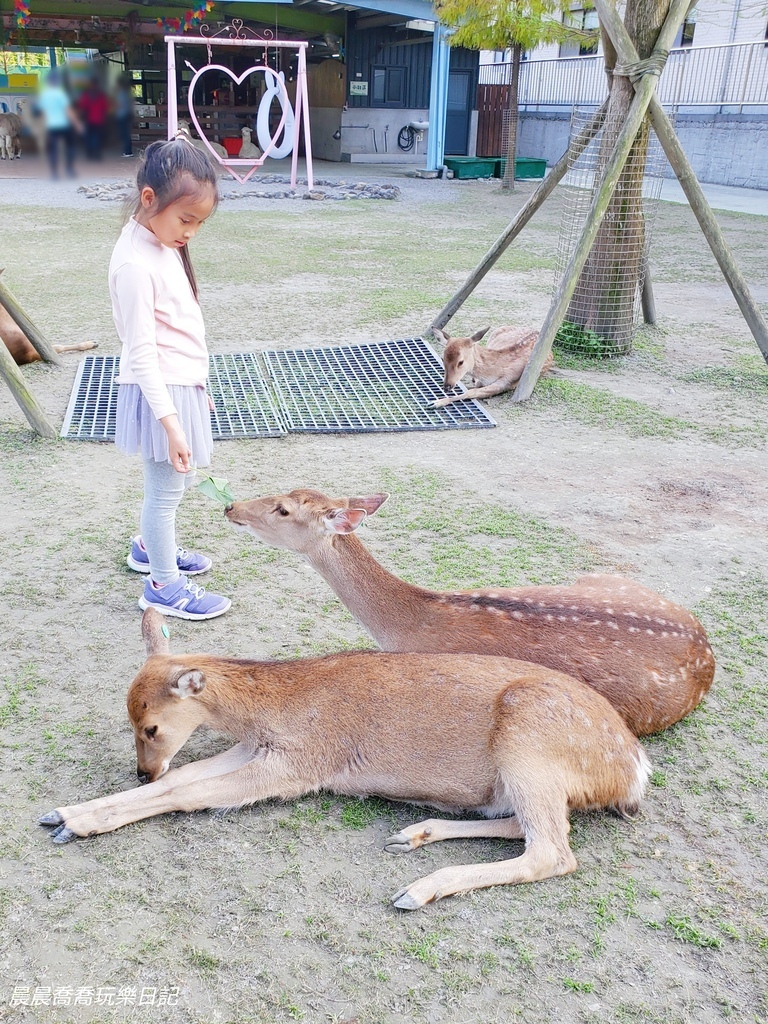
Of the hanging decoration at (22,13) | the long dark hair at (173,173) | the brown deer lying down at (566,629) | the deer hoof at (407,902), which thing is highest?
the hanging decoration at (22,13)

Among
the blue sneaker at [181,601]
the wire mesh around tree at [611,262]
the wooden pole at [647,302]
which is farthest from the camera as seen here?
the wooden pole at [647,302]

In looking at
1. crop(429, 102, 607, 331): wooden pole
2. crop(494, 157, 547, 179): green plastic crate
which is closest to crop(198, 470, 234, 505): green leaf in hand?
crop(429, 102, 607, 331): wooden pole

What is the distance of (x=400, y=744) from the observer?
2.85 metres

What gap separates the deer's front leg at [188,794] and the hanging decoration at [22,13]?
2279 centimetres

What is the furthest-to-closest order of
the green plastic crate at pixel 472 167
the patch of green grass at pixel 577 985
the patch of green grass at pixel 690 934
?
the green plastic crate at pixel 472 167
the patch of green grass at pixel 690 934
the patch of green grass at pixel 577 985

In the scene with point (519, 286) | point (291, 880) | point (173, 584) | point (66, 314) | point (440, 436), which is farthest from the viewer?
point (519, 286)

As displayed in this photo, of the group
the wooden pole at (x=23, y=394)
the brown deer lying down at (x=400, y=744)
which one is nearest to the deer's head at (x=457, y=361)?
the wooden pole at (x=23, y=394)

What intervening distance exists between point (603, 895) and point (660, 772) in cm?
60

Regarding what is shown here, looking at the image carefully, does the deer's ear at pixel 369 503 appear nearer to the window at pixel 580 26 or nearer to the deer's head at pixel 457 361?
the deer's head at pixel 457 361

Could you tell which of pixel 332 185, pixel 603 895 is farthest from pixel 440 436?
pixel 332 185

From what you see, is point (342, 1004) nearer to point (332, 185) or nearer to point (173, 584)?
point (173, 584)

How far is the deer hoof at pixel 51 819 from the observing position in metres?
2.73

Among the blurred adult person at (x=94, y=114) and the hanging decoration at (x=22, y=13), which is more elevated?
the hanging decoration at (x=22, y=13)

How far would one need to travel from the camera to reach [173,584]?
3.88m
